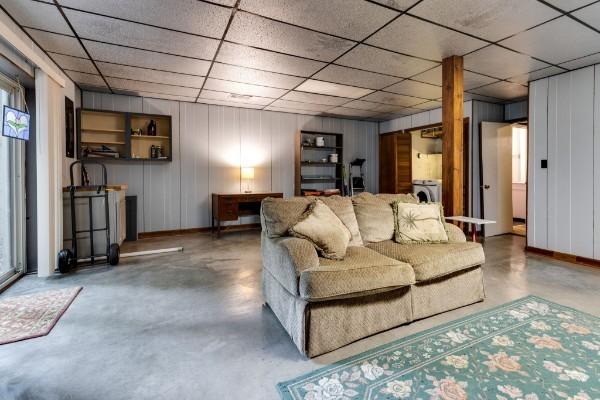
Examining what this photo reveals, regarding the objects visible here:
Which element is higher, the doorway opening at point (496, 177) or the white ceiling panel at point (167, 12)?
the white ceiling panel at point (167, 12)

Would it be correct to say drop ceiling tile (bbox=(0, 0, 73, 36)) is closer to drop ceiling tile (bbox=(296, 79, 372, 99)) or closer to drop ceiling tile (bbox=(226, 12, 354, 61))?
drop ceiling tile (bbox=(226, 12, 354, 61))

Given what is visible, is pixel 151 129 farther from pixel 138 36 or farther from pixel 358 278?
pixel 358 278

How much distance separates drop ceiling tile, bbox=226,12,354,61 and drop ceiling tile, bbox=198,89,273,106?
202 cm

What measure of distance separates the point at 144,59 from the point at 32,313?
112 inches

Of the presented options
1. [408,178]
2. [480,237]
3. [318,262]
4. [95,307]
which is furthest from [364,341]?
[408,178]

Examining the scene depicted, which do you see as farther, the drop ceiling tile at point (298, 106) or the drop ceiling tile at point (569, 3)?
the drop ceiling tile at point (298, 106)

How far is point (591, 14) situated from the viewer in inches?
102

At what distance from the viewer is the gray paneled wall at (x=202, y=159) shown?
17.6 feet

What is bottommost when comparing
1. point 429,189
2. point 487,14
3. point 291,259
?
point 291,259

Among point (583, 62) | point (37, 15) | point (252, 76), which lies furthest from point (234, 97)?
point (583, 62)

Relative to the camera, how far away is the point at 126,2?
7.90 ft

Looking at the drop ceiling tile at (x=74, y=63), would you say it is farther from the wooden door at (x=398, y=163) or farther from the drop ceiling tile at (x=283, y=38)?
the wooden door at (x=398, y=163)

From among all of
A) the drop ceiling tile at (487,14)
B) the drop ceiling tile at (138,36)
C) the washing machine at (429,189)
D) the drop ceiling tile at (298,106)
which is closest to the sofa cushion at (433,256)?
the drop ceiling tile at (487,14)

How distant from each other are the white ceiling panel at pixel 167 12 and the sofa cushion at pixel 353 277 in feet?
7.45
